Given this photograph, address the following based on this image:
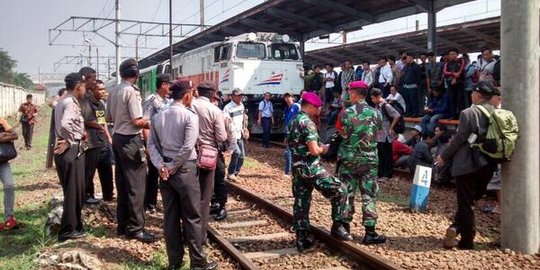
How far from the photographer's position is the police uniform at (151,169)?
6.91 meters

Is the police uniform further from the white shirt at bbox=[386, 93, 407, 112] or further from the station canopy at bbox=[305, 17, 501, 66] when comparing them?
the station canopy at bbox=[305, 17, 501, 66]

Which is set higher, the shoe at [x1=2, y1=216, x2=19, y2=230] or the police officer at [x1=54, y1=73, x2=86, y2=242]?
the police officer at [x1=54, y1=73, x2=86, y2=242]

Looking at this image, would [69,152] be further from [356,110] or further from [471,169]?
[471,169]

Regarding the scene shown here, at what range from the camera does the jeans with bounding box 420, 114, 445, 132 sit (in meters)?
11.8

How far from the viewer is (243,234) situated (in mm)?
6891

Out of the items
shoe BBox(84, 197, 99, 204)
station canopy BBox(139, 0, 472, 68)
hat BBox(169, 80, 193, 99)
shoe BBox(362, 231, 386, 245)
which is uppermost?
station canopy BBox(139, 0, 472, 68)

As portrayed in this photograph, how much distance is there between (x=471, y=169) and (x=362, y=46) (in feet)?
49.1

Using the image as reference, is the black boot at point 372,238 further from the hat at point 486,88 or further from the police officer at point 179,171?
the hat at point 486,88

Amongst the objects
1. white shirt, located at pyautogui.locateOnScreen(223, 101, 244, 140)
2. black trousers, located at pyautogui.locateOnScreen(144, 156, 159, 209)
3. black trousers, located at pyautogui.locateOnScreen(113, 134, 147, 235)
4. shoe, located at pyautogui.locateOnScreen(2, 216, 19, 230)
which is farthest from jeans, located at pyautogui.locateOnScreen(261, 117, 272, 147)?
black trousers, located at pyautogui.locateOnScreen(113, 134, 147, 235)

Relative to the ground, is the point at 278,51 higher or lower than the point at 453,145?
higher

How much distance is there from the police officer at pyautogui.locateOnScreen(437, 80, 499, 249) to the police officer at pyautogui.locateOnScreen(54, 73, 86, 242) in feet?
13.4

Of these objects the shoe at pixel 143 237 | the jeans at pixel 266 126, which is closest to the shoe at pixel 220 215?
the shoe at pixel 143 237

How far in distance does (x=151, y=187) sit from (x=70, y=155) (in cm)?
181

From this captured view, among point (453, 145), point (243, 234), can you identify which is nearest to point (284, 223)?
point (243, 234)
